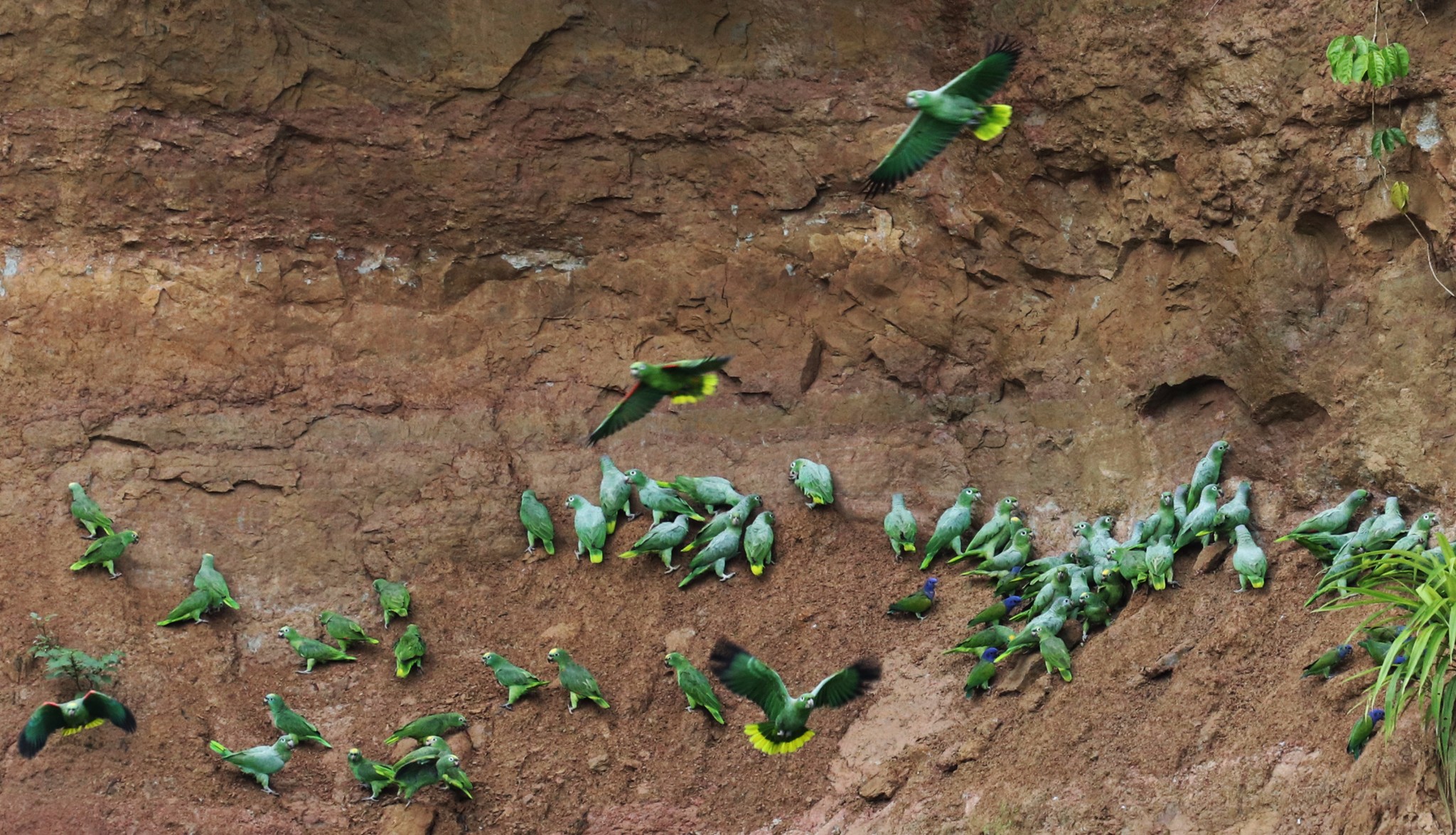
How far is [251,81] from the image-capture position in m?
10.1

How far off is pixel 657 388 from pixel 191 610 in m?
3.22

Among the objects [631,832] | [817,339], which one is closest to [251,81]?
[817,339]

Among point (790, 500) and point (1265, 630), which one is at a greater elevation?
point (1265, 630)

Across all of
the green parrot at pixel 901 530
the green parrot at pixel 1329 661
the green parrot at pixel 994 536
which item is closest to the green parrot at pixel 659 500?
the green parrot at pixel 901 530

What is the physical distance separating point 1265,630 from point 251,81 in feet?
23.1

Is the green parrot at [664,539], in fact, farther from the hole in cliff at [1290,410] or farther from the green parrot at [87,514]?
the hole in cliff at [1290,410]

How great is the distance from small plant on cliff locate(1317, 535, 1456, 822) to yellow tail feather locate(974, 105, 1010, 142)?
290 cm

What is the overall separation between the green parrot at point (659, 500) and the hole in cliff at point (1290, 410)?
3.53 m

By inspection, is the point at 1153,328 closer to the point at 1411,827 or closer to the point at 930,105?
the point at 930,105

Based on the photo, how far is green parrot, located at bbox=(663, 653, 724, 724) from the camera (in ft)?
28.2

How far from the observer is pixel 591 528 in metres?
9.78

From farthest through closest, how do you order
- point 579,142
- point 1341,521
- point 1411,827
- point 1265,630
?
point 579,142 < point 1341,521 < point 1265,630 < point 1411,827

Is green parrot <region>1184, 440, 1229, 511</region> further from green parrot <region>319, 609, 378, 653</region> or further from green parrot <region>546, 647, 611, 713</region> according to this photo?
green parrot <region>319, 609, 378, 653</region>

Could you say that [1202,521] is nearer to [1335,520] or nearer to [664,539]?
[1335,520]
